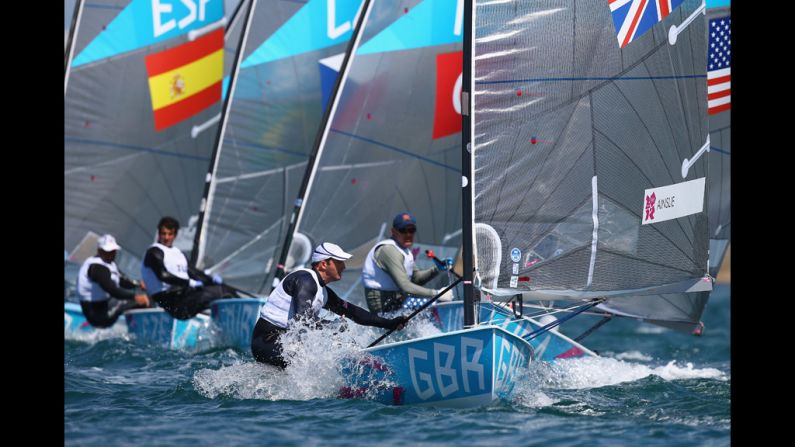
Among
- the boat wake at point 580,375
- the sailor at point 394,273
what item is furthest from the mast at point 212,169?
the boat wake at point 580,375

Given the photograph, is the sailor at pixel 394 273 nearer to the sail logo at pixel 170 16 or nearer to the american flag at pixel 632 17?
the american flag at pixel 632 17

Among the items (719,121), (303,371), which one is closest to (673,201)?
(303,371)

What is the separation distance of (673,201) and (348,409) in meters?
2.67

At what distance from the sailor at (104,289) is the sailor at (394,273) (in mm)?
2763

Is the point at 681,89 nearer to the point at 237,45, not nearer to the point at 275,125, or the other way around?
the point at 275,125

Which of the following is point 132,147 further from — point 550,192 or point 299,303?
point 550,192

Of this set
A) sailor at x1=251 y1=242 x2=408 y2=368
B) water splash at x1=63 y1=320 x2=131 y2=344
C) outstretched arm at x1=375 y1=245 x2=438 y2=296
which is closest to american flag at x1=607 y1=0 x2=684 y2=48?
sailor at x1=251 y1=242 x2=408 y2=368

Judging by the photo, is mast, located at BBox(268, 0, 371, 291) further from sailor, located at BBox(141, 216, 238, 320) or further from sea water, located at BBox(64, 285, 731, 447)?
sea water, located at BBox(64, 285, 731, 447)

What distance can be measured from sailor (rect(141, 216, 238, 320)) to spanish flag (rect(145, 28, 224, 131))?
3.34 m

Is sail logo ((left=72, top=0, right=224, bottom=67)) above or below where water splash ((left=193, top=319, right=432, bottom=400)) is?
above

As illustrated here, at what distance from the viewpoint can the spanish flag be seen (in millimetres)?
13797

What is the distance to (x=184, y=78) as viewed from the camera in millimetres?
13938
